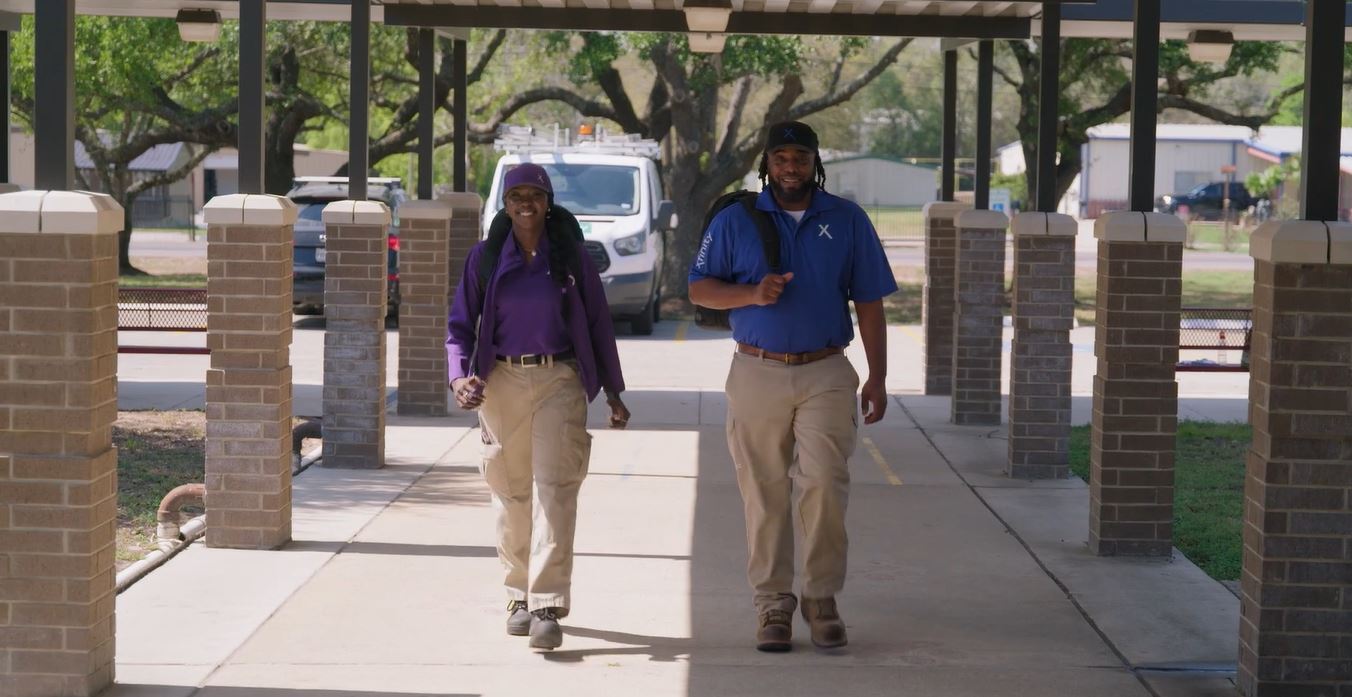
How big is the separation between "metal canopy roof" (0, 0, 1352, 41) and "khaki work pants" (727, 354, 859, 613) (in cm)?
681

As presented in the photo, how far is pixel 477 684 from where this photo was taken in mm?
6539

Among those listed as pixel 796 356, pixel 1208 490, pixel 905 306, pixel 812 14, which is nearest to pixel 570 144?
pixel 905 306

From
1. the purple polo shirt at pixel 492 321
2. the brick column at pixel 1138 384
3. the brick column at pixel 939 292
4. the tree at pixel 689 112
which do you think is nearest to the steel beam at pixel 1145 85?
the brick column at pixel 1138 384

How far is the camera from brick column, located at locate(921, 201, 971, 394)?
16.0 m

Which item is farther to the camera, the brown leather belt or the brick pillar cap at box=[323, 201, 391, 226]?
the brick pillar cap at box=[323, 201, 391, 226]

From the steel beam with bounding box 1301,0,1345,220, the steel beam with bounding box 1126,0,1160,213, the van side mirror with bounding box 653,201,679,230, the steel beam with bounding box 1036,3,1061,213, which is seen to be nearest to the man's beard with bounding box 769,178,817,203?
the steel beam with bounding box 1301,0,1345,220

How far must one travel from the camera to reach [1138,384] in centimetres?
920

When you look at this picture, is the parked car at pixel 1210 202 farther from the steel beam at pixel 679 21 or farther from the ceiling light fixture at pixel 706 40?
the ceiling light fixture at pixel 706 40

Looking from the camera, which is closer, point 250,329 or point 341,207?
point 250,329

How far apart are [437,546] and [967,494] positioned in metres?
3.65

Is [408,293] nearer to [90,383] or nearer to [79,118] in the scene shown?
[90,383]

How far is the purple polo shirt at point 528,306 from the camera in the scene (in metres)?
7.01

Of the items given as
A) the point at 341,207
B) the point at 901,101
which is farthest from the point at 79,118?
the point at 901,101

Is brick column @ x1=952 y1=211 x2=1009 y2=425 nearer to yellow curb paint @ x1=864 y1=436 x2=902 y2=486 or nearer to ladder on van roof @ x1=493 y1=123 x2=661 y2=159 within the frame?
yellow curb paint @ x1=864 y1=436 x2=902 y2=486
